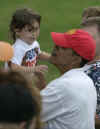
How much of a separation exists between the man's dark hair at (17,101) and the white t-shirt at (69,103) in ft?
2.77

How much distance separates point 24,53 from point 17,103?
2.98m

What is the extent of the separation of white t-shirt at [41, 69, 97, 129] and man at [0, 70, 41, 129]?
831mm

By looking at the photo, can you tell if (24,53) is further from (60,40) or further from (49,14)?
(49,14)

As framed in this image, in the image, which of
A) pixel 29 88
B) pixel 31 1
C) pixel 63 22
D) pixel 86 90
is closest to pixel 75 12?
pixel 63 22

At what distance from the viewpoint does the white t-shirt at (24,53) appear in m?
4.50

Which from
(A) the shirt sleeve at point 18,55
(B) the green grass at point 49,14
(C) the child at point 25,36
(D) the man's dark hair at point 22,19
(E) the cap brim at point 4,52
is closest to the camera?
(E) the cap brim at point 4,52

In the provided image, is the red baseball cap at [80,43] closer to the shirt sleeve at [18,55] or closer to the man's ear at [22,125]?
the man's ear at [22,125]

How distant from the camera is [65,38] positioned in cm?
306

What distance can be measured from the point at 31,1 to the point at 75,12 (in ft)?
5.92

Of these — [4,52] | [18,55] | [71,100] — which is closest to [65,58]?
[71,100]

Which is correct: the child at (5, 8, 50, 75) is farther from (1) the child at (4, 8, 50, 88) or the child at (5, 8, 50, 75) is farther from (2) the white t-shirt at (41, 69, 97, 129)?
(2) the white t-shirt at (41, 69, 97, 129)

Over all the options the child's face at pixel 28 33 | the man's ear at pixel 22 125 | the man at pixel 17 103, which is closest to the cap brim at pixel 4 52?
the child's face at pixel 28 33

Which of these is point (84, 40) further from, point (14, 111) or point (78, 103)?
point (14, 111)

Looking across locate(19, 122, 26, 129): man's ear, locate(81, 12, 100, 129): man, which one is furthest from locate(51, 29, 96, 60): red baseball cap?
locate(19, 122, 26, 129): man's ear
